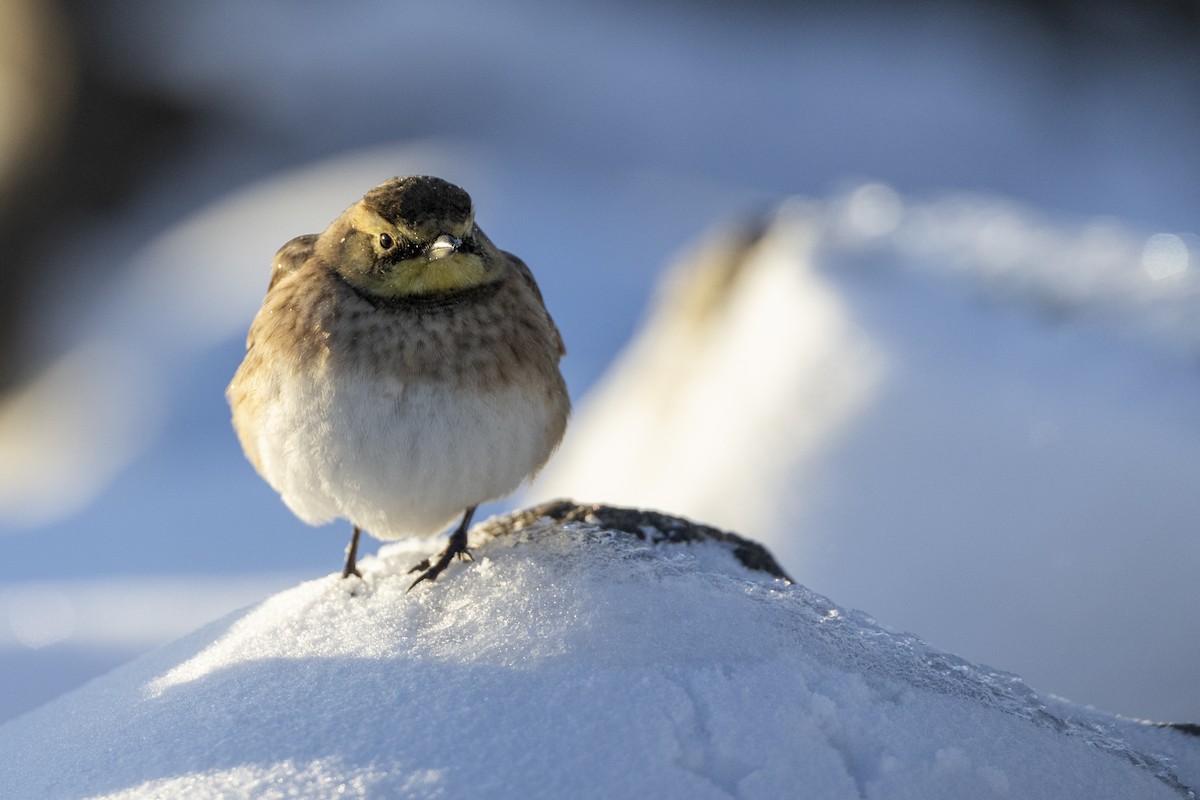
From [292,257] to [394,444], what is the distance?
2.37 ft

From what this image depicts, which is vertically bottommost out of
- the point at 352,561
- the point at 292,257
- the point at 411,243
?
the point at 352,561

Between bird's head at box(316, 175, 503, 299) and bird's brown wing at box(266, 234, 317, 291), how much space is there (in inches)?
8.9

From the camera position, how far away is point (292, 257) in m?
2.80

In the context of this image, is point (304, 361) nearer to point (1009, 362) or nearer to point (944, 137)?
point (1009, 362)

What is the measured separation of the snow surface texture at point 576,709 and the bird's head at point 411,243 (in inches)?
24.1

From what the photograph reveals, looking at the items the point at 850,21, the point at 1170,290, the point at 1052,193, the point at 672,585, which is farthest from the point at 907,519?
the point at 850,21

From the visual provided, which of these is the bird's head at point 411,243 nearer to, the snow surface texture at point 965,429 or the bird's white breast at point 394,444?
the bird's white breast at point 394,444

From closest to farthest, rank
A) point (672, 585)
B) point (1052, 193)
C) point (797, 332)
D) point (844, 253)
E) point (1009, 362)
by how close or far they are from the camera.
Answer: point (672, 585) < point (1009, 362) < point (797, 332) < point (844, 253) < point (1052, 193)

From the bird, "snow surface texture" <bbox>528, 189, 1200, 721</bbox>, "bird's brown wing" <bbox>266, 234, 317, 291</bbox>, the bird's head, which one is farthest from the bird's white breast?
"snow surface texture" <bbox>528, 189, 1200, 721</bbox>

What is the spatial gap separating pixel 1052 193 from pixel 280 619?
688 cm

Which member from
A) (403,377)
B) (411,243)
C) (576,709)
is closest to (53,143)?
(411,243)

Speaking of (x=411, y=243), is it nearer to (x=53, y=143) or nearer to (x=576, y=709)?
(x=576, y=709)

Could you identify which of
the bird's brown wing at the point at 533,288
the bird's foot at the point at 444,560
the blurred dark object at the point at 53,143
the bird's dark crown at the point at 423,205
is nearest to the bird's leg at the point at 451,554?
the bird's foot at the point at 444,560

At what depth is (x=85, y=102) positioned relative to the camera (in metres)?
8.34
